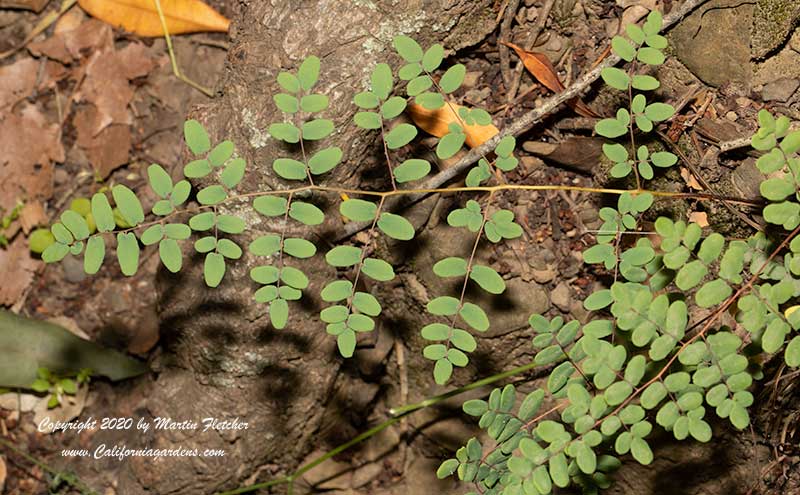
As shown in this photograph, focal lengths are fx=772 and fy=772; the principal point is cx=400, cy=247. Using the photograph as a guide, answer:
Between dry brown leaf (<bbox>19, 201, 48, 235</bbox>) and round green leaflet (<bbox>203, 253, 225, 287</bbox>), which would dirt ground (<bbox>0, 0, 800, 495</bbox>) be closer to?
dry brown leaf (<bbox>19, 201, 48, 235</bbox>)

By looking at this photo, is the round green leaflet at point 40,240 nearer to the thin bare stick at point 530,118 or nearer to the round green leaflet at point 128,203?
the round green leaflet at point 128,203

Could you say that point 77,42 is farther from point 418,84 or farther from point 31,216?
point 418,84

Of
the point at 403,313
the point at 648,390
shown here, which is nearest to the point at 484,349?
the point at 403,313

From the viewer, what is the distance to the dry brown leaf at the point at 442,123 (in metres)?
2.19

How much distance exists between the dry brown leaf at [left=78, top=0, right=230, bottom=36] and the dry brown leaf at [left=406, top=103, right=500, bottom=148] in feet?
3.16

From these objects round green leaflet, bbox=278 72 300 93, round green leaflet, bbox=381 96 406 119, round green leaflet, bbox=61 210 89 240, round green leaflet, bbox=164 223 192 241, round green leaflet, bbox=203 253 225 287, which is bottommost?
round green leaflet, bbox=203 253 225 287

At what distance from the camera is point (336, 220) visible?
2.19 m

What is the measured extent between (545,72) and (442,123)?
32cm

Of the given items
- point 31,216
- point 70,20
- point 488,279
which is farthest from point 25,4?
point 488,279

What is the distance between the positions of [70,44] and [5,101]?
0.33m

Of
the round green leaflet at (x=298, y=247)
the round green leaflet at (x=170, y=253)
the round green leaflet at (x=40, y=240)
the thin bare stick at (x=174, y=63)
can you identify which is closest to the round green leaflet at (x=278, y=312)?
the round green leaflet at (x=298, y=247)

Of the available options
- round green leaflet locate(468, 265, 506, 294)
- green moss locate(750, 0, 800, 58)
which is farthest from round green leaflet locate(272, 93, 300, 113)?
green moss locate(750, 0, 800, 58)

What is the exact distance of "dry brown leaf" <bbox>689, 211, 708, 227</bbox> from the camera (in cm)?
204

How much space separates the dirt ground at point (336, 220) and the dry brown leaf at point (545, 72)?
3cm
